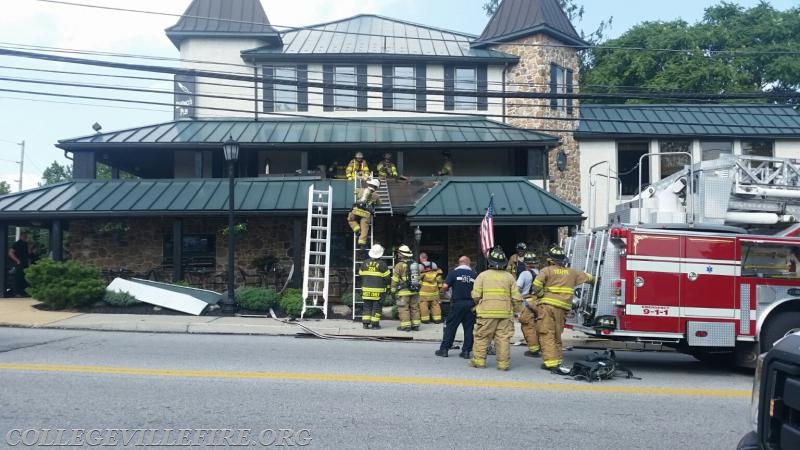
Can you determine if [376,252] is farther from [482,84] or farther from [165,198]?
[482,84]

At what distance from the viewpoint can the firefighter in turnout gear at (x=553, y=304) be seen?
9.43m

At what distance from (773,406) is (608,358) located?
6119 mm

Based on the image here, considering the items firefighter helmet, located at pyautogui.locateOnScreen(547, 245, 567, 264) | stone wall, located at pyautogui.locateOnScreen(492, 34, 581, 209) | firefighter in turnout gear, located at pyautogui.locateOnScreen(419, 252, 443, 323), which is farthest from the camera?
stone wall, located at pyautogui.locateOnScreen(492, 34, 581, 209)

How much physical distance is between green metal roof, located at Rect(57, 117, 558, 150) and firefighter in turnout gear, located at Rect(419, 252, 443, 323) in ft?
18.2

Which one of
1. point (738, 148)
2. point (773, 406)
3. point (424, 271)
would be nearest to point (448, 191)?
point (424, 271)

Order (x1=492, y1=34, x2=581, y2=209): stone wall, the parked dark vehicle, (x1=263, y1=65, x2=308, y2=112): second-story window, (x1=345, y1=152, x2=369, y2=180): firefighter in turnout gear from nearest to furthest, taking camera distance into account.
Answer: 1. the parked dark vehicle
2. (x1=345, y1=152, x2=369, y2=180): firefighter in turnout gear
3. (x1=492, y1=34, x2=581, y2=209): stone wall
4. (x1=263, y1=65, x2=308, y2=112): second-story window

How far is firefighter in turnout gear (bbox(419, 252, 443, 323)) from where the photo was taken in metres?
15.3

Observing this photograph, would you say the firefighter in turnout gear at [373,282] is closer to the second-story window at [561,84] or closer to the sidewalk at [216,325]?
the sidewalk at [216,325]

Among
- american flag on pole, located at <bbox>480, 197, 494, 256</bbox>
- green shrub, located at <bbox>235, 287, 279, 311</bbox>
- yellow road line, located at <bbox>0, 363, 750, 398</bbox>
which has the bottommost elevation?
yellow road line, located at <bbox>0, 363, 750, 398</bbox>

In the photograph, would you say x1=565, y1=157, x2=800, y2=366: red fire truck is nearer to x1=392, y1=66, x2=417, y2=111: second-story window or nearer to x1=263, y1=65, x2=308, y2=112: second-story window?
x1=392, y1=66, x2=417, y2=111: second-story window


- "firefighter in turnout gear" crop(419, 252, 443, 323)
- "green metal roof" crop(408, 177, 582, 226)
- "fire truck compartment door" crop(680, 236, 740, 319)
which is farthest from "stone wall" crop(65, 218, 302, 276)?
"fire truck compartment door" crop(680, 236, 740, 319)

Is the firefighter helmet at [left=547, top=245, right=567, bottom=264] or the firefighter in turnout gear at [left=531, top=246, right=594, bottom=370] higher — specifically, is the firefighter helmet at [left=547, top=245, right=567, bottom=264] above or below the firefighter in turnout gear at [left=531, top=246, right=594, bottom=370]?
above

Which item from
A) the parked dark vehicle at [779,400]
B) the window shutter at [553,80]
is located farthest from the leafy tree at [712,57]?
the parked dark vehicle at [779,400]

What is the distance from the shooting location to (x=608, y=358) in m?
9.28
